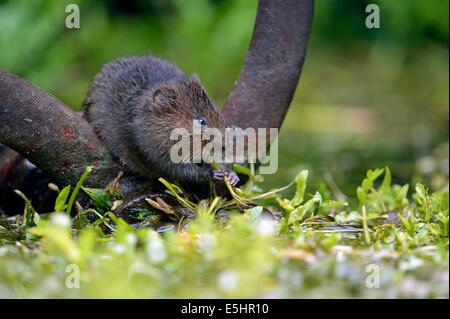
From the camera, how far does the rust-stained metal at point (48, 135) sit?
3.18 metres

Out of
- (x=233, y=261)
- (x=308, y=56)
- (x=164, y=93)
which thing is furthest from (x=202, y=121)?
(x=308, y=56)

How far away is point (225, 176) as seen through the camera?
345 cm

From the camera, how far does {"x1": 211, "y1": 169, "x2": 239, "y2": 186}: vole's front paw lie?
3459 millimetres

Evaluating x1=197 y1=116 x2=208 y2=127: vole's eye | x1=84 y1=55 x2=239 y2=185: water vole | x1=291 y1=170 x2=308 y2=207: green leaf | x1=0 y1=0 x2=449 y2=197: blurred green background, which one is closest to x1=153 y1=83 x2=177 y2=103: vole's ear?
x1=84 y1=55 x2=239 y2=185: water vole

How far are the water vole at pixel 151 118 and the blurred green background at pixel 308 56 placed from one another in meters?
3.55

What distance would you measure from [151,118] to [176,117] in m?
0.16

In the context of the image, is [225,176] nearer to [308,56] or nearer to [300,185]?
[300,185]

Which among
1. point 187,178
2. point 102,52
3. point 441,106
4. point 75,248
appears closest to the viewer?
point 75,248

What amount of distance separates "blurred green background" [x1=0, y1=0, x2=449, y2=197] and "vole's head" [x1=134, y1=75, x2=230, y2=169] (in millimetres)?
3615

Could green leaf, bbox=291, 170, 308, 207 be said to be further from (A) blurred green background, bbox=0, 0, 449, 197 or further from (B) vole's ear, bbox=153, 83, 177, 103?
(A) blurred green background, bbox=0, 0, 449, 197
